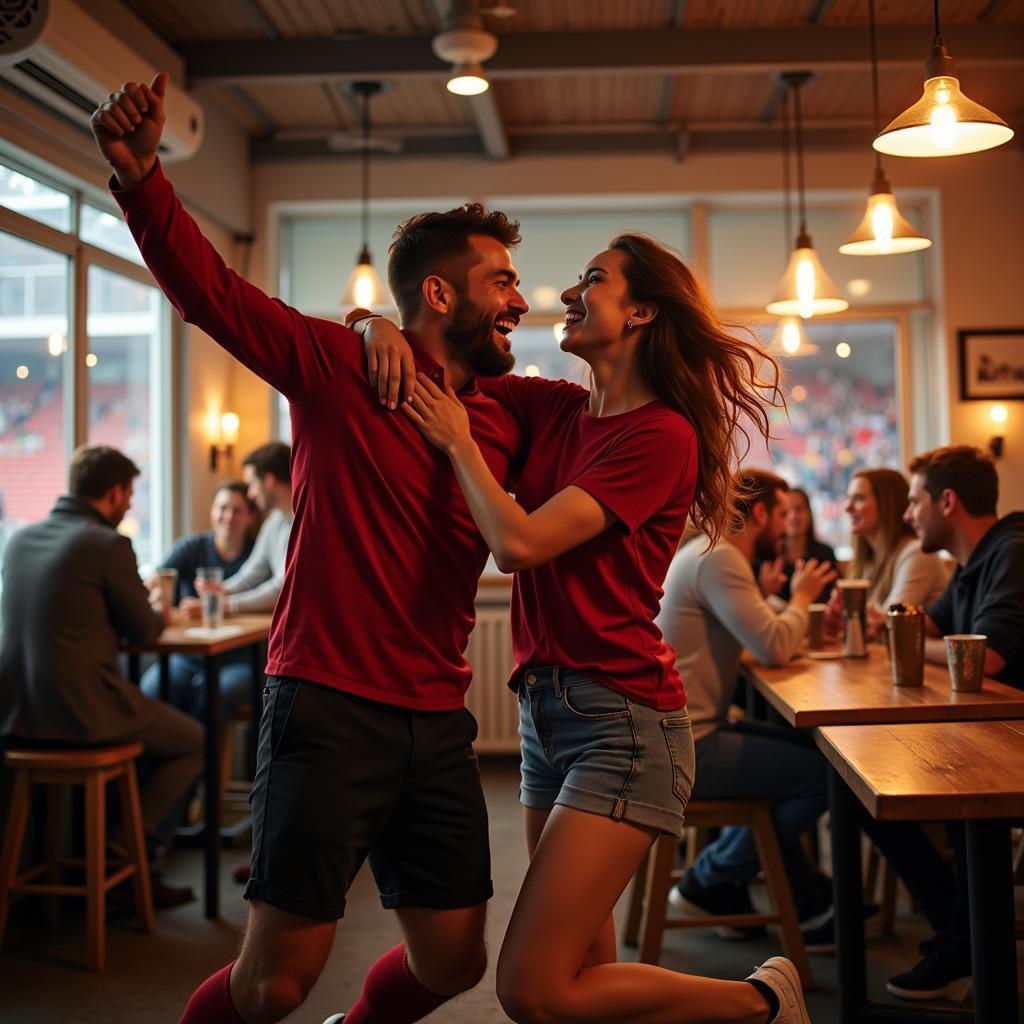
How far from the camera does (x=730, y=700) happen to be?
3.12 m

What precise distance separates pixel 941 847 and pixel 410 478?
2.10m

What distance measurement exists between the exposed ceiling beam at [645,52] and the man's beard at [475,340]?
124 inches

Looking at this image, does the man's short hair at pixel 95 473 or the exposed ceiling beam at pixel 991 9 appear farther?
the exposed ceiling beam at pixel 991 9

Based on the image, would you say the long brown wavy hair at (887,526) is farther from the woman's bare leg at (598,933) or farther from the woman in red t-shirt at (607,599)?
the woman's bare leg at (598,933)

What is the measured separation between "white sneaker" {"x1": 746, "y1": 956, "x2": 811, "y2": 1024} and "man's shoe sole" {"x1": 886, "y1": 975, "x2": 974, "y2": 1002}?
991mm

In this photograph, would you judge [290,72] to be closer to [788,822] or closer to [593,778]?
[788,822]

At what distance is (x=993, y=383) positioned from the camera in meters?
5.86

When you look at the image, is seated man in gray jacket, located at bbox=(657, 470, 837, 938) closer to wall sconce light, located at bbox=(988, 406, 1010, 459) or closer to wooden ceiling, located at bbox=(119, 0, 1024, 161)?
wooden ceiling, located at bbox=(119, 0, 1024, 161)

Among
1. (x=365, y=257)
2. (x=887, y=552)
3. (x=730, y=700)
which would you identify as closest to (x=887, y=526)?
(x=887, y=552)

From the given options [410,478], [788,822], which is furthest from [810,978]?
[410,478]

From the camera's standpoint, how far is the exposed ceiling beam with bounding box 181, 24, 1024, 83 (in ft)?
15.3

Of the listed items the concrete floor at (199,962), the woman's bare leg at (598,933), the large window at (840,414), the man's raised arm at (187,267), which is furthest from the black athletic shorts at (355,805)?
the large window at (840,414)

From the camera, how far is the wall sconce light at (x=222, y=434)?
5.77 m

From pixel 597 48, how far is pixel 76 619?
3054 millimetres
